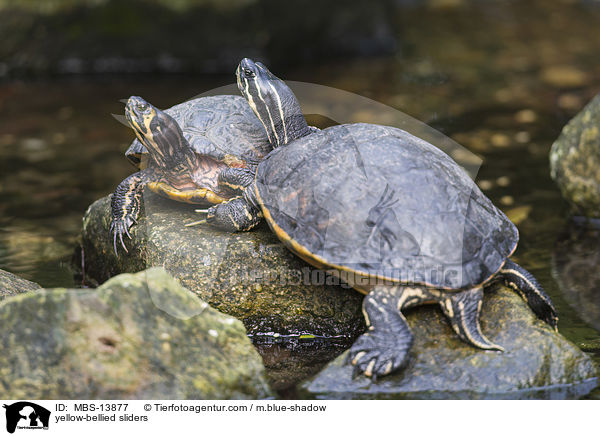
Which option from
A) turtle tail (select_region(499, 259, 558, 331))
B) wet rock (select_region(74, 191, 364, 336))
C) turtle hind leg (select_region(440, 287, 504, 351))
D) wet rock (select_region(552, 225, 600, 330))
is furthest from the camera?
wet rock (select_region(552, 225, 600, 330))

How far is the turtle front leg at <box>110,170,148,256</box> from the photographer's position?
421 cm

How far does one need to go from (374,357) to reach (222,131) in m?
1.84

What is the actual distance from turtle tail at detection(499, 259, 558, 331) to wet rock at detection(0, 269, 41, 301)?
9.29ft

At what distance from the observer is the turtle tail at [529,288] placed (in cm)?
362

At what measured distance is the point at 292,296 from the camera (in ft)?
12.6

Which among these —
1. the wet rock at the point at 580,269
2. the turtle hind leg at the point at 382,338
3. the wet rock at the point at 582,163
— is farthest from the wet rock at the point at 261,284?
the wet rock at the point at 582,163

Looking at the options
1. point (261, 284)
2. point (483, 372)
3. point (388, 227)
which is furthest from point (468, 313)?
point (261, 284)

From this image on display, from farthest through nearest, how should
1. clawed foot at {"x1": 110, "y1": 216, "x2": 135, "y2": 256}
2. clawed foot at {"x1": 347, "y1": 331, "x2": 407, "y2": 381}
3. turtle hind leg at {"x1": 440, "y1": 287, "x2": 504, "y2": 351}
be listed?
1. clawed foot at {"x1": 110, "y1": 216, "x2": 135, "y2": 256}
2. turtle hind leg at {"x1": 440, "y1": 287, "x2": 504, "y2": 351}
3. clawed foot at {"x1": 347, "y1": 331, "x2": 407, "y2": 381}

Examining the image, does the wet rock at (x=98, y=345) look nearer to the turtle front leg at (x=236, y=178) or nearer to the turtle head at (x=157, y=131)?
the turtle front leg at (x=236, y=178)

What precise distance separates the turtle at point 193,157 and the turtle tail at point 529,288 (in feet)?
5.37
